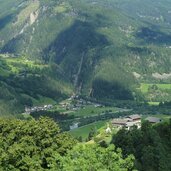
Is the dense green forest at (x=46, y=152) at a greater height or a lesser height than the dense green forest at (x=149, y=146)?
greater

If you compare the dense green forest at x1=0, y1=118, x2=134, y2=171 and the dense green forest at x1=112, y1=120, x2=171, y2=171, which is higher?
the dense green forest at x1=0, y1=118, x2=134, y2=171

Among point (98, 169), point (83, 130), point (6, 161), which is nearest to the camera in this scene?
point (98, 169)

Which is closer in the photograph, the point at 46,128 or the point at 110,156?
the point at 110,156

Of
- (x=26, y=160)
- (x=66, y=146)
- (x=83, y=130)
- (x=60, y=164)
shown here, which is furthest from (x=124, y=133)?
(x=83, y=130)

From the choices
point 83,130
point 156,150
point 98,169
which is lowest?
point 83,130

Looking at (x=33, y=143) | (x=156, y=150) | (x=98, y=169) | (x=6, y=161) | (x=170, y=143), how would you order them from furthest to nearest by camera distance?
(x=170, y=143) < (x=156, y=150) < (x=33, y=143) < (x=6, y=161) < (x=98, y=169)

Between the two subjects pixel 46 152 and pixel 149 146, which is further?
pixel 149 146

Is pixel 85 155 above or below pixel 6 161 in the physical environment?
above

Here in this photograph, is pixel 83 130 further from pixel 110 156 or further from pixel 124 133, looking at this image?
pixel 110 156

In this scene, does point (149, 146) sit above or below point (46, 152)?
below

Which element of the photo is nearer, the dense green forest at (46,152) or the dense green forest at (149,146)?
the dense green forest at (46,152)
